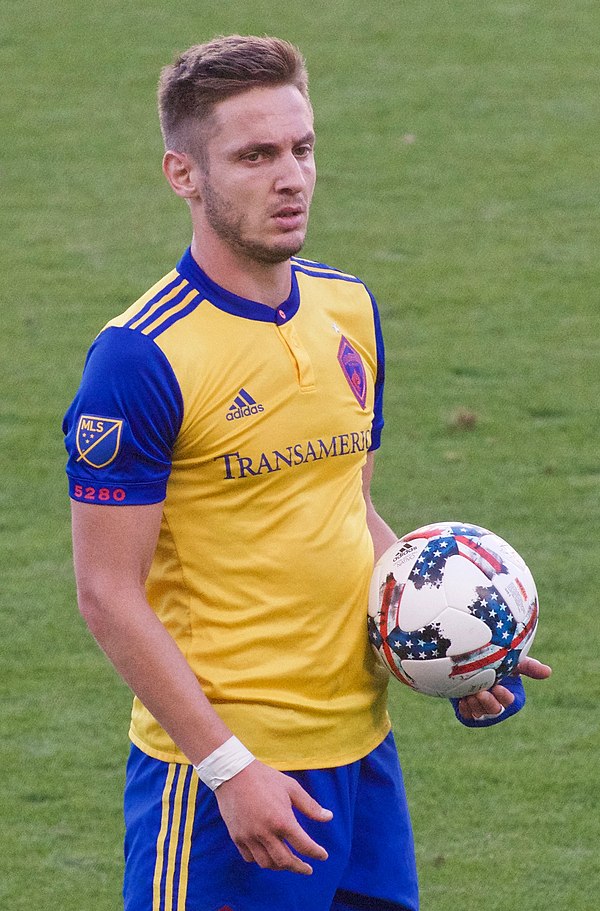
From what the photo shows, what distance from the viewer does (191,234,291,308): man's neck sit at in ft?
11.8

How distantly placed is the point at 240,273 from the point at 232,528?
1.82 feet

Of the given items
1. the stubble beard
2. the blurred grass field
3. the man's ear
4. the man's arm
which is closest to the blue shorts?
the man's arm

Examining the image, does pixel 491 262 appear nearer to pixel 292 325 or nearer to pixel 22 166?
pixel 22 166

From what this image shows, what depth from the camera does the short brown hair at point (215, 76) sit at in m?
3.48

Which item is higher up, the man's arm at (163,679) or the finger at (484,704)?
the man's arm at (163,679)

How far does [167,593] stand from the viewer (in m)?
3.61

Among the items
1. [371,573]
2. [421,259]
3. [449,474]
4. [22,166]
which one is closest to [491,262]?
[421,259]

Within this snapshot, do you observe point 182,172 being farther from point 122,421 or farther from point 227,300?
point 122,421

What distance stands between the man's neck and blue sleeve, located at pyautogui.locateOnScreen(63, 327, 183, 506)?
0.29 meters

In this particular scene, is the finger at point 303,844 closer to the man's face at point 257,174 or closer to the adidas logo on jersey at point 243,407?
the adidas logo on jersey at point 243,407

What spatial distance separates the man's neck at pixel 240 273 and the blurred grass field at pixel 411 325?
2.45 metres

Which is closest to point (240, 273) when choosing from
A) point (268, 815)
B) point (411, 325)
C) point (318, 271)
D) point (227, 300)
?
point (227, 300)

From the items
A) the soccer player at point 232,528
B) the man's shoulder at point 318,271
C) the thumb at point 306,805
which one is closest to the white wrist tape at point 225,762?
the soccer player at point 232,528

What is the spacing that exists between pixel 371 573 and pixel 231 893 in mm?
773
